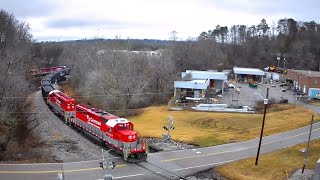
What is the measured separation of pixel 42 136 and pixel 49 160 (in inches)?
374

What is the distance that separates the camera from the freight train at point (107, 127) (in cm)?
2962

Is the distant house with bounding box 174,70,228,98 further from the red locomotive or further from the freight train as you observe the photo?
the red locomotive

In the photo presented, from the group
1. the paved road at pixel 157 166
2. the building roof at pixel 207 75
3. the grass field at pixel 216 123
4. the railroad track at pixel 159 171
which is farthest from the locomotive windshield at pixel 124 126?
the building roof at pixel 207 75

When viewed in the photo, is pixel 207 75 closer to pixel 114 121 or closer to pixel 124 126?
pixel 114 121

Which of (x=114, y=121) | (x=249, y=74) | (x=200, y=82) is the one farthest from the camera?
(x=249, y=74)

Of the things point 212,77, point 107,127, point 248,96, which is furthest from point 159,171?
point 212,77

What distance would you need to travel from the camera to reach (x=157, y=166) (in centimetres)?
2911

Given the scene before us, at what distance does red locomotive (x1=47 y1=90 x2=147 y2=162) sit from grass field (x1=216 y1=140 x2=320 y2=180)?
7241 mm

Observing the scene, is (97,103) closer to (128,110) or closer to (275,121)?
(128,110)

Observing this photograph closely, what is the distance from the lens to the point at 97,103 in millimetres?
61906

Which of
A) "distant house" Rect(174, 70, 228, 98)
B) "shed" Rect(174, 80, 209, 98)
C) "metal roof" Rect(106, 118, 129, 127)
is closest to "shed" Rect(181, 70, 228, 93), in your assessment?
"distant house" Rect(174, 70, 228, 98)

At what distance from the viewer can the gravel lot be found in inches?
1219

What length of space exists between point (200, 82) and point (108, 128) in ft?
134

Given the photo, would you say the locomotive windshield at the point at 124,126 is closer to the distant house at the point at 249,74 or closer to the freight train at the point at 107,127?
the freight train at the point at 107,127
